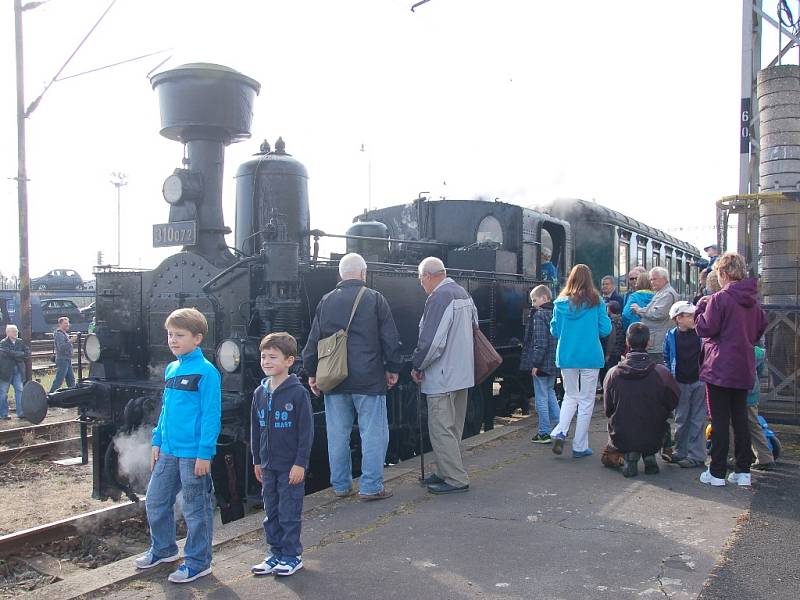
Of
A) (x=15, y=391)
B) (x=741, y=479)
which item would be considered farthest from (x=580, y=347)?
(x=15, y=391)

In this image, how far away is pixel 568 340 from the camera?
19.3 ft

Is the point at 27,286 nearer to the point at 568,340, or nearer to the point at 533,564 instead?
the point at 568,340

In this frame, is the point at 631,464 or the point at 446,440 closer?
the point at 446,440

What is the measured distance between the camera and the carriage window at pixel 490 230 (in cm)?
883

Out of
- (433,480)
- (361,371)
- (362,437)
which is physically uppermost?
(361,371)

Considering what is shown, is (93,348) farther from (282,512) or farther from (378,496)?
(282,512)

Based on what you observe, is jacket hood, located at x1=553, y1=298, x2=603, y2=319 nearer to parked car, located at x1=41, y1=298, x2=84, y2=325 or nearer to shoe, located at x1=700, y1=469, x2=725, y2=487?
shoe, located at x1=700, y1=469, x2=725, y2=487

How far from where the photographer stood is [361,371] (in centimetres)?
481

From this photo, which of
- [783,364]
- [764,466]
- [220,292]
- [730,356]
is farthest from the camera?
[783,364]

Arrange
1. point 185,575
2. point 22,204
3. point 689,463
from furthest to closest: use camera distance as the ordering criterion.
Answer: point 22,204, point 689,463, point 185,575

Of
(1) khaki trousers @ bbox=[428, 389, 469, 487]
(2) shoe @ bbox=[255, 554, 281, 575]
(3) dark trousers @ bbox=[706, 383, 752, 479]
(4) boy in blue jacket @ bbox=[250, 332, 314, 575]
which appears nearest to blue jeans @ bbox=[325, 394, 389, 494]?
(1) khaki trousers @ bbox=[428, 389, 469, 487]

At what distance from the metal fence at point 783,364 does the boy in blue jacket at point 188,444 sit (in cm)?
577

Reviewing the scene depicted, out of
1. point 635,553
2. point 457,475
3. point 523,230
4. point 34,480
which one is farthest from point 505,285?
point 34,480

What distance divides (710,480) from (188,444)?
12.0 ft
